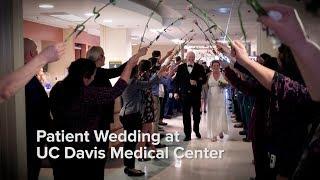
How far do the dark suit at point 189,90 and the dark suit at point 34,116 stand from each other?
13.2 ft

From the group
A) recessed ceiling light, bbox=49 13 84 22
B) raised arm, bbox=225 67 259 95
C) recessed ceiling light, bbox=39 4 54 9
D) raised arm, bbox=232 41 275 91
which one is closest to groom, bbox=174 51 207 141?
recessed ceiling light, bbox=39 4 54 9

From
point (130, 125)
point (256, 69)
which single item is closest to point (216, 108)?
point (130, 125)

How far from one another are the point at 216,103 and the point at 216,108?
93mm

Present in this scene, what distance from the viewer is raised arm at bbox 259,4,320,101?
31.7 inches

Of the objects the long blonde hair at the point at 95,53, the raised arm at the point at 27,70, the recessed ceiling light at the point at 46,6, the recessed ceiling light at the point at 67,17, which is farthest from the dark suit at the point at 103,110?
the recessed ceiling light at the point at 67,17

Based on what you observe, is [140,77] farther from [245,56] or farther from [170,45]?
[170,45]

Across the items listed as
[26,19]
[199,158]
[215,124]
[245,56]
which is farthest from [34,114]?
[26,19]

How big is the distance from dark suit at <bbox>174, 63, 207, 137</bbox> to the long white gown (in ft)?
0.71

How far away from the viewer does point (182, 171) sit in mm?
4555

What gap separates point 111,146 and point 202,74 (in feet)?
7.26

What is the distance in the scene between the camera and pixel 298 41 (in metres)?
0.84

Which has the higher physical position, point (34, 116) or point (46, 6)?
point (46, 6)

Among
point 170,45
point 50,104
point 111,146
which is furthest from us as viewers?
point 170,45

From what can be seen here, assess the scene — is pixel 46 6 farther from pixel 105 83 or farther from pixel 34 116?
pixel 34 116
